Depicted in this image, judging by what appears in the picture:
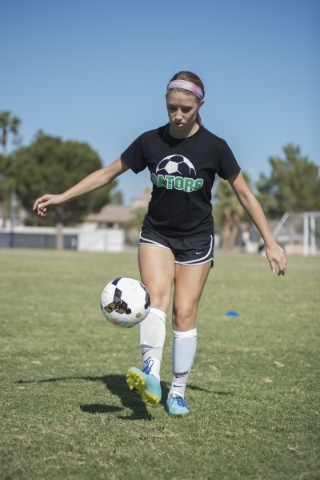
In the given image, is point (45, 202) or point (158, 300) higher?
point (45, 202)

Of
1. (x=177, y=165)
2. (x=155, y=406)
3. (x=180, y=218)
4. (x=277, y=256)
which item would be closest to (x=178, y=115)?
(x=177, y=165)

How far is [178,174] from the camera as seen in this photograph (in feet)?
15.5

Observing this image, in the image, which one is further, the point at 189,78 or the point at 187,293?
the point at 187,293

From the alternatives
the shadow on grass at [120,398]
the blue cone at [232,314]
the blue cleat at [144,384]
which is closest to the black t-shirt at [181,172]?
the blue cleat at [144,384]

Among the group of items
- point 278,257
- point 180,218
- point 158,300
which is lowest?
point 158,300

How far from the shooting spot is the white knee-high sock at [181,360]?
490cm

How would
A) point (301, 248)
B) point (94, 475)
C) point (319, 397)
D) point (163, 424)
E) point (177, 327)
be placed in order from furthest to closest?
point (301, 248), point (319, 397), point (177, 327), point (163, 424), point (94, 475)

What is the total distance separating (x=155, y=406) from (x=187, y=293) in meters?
0.91

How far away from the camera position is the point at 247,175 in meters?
64.6

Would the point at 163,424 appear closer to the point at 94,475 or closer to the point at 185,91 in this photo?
the point at 94,475

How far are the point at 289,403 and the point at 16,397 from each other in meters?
2.10

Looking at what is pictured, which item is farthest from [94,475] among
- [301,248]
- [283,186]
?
[283,186]

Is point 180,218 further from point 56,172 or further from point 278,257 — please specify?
point 56,172

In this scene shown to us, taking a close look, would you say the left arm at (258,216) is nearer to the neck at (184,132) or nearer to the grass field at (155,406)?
the neck at (184,132)
